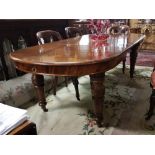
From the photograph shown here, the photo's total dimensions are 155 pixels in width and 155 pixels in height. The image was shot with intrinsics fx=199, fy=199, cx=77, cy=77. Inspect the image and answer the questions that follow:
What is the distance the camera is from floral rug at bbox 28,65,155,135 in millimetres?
1872

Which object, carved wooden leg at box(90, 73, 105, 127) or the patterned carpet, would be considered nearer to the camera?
carved wooden leg at box(90, 73, 105, 127)

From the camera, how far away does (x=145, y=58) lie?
4.53 m

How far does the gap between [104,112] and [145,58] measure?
2.79 metres

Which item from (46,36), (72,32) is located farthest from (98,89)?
(72,32)

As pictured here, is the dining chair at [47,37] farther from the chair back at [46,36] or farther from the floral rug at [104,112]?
the floral rug at [104,112]

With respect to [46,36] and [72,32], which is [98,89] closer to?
[46,36]

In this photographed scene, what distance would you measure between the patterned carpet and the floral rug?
A: 3.73 feet

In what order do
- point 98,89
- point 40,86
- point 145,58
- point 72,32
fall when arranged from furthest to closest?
point 145,58 → point 72,32 → point 40,86 → point 98,89

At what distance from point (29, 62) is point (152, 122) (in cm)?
132

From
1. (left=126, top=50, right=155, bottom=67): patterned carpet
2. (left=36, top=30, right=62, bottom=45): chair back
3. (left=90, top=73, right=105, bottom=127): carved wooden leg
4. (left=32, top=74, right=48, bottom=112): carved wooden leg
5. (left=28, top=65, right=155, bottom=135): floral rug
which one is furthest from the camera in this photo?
(left=126, top=50, right=155, bottom=67): patterned carpet

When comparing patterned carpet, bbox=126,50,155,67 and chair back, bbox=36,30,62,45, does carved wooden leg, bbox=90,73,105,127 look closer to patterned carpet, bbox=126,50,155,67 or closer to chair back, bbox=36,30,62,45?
chair back, bbox=36,30,62,45

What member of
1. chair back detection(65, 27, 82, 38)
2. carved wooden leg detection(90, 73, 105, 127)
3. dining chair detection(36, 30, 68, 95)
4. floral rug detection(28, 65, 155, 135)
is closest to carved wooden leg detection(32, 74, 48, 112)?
floral rug detection(28, 65, 155, 135)
